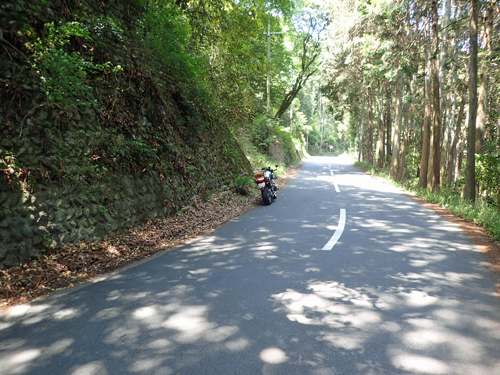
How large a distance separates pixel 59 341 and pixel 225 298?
181 cm

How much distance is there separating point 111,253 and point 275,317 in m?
3.55

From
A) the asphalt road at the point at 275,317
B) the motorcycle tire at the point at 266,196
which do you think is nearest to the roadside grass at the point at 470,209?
the asphalt road at the point at 275,317

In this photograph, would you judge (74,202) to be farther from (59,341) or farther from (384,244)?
(384,244)

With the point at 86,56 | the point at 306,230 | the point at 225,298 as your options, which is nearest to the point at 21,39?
the point at 86,56

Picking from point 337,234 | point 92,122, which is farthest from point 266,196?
point 92,122

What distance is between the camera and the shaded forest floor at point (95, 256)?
14.9 ft

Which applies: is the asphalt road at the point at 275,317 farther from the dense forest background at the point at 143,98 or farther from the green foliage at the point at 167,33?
the green foliage at the point at 167,33

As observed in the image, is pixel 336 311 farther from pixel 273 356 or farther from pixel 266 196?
pixel 266 196

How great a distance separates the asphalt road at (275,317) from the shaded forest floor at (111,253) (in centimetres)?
38

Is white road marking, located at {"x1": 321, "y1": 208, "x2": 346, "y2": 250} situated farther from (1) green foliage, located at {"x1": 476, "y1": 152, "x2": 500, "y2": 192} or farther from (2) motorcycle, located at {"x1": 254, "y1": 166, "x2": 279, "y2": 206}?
(1) green foliage, located at {"x1": 476, "y1": 152, "x2": 500, "y2": 192}

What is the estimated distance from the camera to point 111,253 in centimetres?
602

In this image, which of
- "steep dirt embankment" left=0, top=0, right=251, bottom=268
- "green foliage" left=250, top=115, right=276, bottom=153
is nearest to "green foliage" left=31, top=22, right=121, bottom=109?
"steep dirt embankment" left=0, top=0, right=251, bottom=268

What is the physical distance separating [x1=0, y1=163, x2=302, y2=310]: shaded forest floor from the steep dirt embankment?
0.22 metres

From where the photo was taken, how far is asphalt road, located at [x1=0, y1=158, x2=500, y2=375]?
9.73 feet
